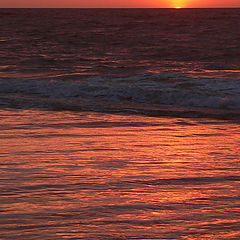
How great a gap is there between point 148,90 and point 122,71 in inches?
257

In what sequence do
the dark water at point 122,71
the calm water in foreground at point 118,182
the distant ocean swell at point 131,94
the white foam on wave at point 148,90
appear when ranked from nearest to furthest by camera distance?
the calm water in foreground at point 118,182
the distant ocean swell at point 131,94
the white foam on wave at point 148,90
the dark water at point 122,71

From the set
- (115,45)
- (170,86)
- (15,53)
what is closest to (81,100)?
(170,86)

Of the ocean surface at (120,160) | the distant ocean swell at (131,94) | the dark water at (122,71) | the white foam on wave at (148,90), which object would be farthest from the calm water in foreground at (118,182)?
the dark water at (122,71)

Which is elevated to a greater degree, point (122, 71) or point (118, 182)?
point (122, 71)

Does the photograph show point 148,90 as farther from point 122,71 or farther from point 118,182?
point 118,182

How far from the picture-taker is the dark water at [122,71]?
1238 centimetres

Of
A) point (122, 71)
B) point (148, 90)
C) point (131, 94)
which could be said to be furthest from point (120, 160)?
point (122, 71)

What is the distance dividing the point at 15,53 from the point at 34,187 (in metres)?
23.2

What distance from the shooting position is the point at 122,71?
1995 centimetres

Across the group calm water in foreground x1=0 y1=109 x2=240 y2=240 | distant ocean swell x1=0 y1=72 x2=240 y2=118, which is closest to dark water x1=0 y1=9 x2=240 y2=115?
distant ocean swell x1=0 y1=72 x2=240 y2=118

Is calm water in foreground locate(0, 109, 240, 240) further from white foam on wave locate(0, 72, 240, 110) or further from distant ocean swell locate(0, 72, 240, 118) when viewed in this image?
white foam on wave locate(0, 72, 240, 110)

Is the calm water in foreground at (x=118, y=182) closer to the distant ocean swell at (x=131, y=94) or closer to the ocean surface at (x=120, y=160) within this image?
the ocean surface at (x=120, y=160)

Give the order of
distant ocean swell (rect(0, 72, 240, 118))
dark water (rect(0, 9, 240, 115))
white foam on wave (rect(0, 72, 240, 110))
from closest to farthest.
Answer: distant ocean swell (rect(0, 72, 240, 118)) < white foam on wave (rect(0, 72, 240, 110)) < dark water (rect(0, 9, 240, 115))

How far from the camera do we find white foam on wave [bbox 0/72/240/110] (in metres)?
12.0
